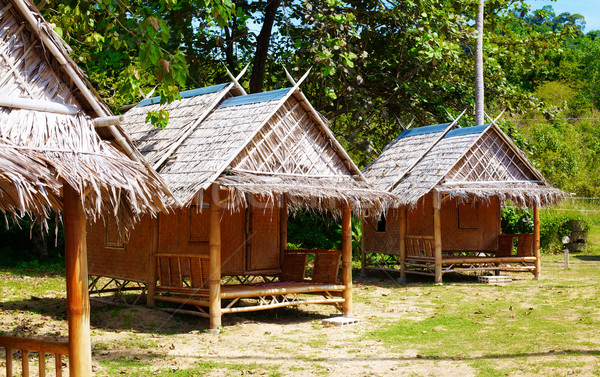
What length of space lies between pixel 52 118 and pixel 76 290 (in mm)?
1465

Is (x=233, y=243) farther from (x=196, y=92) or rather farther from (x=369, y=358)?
(x=369, y=358)

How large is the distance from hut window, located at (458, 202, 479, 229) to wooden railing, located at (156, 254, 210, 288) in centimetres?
877

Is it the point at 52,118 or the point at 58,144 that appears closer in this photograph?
the point at 58,144

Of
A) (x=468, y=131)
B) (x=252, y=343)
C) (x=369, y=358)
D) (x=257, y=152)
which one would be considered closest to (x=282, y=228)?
(x=257, y=152)

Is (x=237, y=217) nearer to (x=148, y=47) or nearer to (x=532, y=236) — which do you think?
(x=148, y=47)

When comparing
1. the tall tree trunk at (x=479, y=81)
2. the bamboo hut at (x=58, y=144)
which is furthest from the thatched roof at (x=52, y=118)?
the tall tree trunk at (x=479, y=81)

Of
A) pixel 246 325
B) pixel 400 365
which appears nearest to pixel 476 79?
pixel 246 325

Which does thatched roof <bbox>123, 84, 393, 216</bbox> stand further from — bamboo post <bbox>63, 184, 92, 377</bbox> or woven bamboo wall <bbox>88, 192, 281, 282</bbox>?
bamboo post <bbox>63, 184, 92, 377</bbox>

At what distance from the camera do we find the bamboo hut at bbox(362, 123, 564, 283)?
49.5 ft

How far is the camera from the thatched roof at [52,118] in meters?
5.23

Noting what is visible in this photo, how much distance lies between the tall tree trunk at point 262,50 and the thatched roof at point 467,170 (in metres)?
3.78

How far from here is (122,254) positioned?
11.4m

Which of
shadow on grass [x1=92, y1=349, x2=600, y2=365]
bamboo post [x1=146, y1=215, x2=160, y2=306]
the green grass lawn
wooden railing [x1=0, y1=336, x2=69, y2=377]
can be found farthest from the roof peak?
wooden railing [x1=0, y1=336, x2=69, y2=377]

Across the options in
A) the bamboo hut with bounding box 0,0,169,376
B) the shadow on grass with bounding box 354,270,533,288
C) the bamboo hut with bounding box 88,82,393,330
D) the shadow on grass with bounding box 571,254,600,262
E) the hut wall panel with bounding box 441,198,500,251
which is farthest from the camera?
the shadow on grass with bounding box 571,254,600,262
